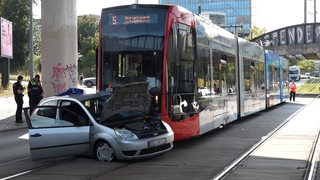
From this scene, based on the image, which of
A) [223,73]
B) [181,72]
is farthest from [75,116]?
[223,73]

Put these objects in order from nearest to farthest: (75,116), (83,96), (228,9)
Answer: (75,116) → (83,96) → (228,9)

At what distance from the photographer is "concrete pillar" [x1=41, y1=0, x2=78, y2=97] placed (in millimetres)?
20984

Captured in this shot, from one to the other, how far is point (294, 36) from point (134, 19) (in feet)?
135

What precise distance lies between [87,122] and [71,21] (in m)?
12.0

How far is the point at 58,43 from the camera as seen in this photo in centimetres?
2111

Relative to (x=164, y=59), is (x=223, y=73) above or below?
below

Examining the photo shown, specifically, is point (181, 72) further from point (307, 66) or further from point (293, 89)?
point (307, 66)

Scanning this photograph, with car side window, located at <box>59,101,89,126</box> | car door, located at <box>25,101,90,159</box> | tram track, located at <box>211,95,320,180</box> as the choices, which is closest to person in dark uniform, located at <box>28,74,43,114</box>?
car door, located at <box>25,101,90,159</box>

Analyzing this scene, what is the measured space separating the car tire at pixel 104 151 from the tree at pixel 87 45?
2464 inches

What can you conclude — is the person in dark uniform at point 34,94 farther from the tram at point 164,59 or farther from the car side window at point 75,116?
the car side window at point 75,116

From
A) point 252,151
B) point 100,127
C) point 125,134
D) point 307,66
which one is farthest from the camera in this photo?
point 307,66

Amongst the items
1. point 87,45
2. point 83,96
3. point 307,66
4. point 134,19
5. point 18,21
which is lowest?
point 83,96

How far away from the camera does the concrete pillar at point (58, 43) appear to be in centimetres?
2098

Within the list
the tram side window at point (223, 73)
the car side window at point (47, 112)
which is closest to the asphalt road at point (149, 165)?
the car side window at point (47, 112)
